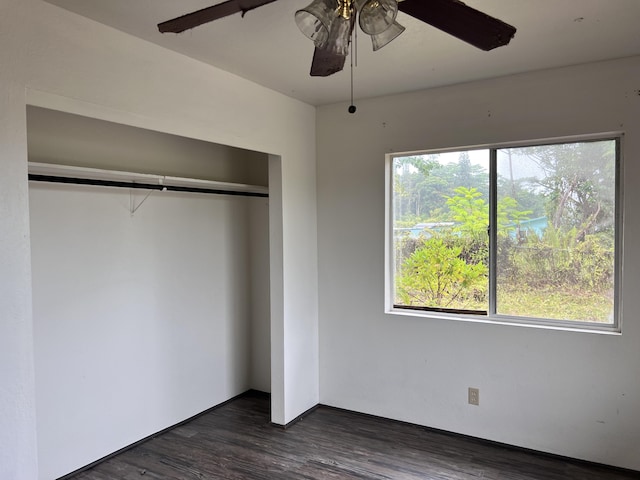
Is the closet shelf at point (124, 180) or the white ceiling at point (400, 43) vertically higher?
the white ceiling at point (400, 43)

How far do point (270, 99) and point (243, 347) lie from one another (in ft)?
7.31

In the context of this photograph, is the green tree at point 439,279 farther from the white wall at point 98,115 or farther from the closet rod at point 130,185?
the closet rod at point 130,185

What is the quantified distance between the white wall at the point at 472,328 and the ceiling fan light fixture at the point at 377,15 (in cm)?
197

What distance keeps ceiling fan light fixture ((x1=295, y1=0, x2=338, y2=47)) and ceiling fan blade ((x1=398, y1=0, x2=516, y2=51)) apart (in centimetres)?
25

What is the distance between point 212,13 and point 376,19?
0.57 meters

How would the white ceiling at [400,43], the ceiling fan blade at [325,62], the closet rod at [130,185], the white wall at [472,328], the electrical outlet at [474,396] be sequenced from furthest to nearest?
the electrical outlet at [474,396], the white wall at [472,328], the closet rod at [130,185], the white ceiling at [400,43], the ceiling fan blade at [325,62]

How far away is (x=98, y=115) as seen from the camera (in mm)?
2207

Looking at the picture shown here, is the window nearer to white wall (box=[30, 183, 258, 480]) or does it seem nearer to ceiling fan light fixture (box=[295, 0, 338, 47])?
white wall (box=[30, 183, 258, 480])

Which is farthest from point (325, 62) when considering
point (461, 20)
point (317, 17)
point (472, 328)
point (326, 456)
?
point (326, 456)

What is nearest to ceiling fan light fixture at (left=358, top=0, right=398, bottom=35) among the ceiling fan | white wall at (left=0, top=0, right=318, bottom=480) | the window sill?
the ceiling fan

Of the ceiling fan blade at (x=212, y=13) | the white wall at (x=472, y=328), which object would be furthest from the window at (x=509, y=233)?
the ceiling fan blade at (x=212, y=13)

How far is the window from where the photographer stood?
2912mm

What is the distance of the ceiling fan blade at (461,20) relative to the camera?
1429mm

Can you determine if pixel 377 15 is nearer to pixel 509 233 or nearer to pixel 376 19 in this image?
pixel 376 19
